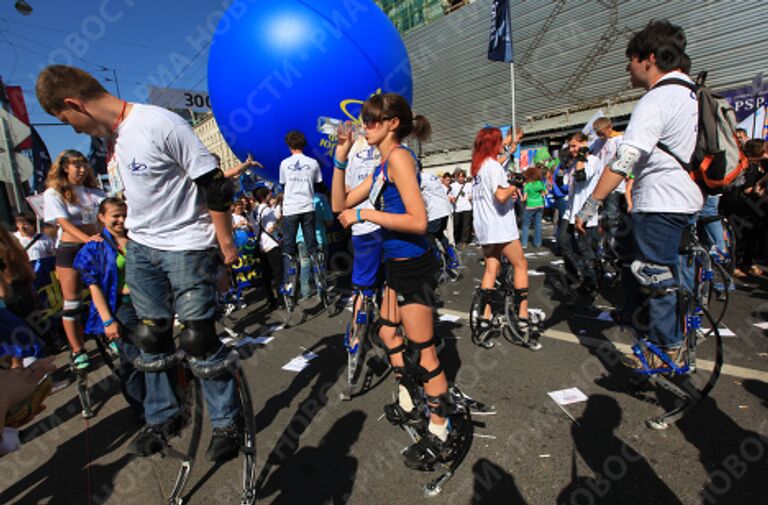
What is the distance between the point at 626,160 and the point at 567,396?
5.38 feet

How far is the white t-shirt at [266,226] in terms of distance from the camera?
596 centimetres

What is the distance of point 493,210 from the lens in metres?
3.64

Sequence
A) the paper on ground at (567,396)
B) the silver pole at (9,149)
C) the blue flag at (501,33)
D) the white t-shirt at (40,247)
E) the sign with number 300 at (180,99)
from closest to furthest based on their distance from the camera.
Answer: the paper on ground at (567,396) < the white t-shirt at (40,247) < the silver pole at (9,149) < the blue flag at (501,33) < the sign with number 300 at (180,99)

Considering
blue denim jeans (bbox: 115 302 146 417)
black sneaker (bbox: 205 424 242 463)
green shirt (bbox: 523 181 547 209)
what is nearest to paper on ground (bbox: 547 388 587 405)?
black sneaker (bbox: 205 424 242 463)

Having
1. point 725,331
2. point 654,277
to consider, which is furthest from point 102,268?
point 725,331

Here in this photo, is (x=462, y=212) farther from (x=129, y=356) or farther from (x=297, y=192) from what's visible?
(x=129, y=356)

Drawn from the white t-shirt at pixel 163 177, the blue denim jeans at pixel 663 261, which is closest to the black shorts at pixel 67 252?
the white t-shirt at pixel 163 177

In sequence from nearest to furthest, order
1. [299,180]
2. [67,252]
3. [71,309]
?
1. [71,309]
2. [67,252]
3. [299,180]

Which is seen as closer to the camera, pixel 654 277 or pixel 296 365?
pixel 654 277

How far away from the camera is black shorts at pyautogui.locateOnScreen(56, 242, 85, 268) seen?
3463 mm

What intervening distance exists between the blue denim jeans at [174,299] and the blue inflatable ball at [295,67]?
2872 mm

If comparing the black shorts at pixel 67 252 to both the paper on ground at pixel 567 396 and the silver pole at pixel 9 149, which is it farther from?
the silver pole at pixel 9 149

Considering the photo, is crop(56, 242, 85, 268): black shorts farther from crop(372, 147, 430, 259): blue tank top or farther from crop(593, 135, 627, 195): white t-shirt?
crop(593, 135, 627, 195): white t-shirt

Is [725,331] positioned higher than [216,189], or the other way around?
[216,189]
